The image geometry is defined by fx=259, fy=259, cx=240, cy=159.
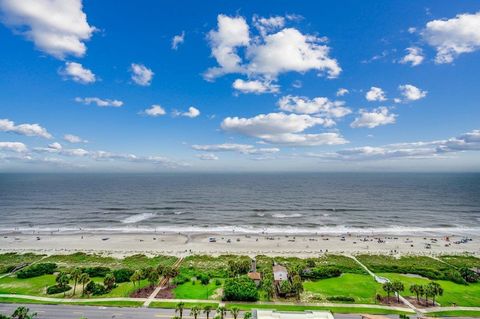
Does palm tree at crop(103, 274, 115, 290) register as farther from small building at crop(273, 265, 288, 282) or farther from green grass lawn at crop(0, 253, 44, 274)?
small building at crop(273, 265, 288, 282)

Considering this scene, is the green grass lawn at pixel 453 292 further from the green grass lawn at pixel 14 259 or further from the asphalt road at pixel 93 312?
the green grass lawn at pixel 14 259

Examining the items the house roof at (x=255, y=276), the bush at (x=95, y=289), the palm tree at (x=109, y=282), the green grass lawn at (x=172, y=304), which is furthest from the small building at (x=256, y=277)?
the bush at (x=95, y=289)

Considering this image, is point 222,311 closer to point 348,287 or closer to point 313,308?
point 313,308

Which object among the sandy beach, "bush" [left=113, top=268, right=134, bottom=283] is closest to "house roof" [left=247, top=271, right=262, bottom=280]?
the sandy beach

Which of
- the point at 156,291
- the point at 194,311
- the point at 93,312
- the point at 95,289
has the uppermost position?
the point at 194,311

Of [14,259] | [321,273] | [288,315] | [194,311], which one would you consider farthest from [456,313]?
[14,259]

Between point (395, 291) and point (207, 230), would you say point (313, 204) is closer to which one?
point (207, 230)

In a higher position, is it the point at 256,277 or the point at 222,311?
the point at 222,311
